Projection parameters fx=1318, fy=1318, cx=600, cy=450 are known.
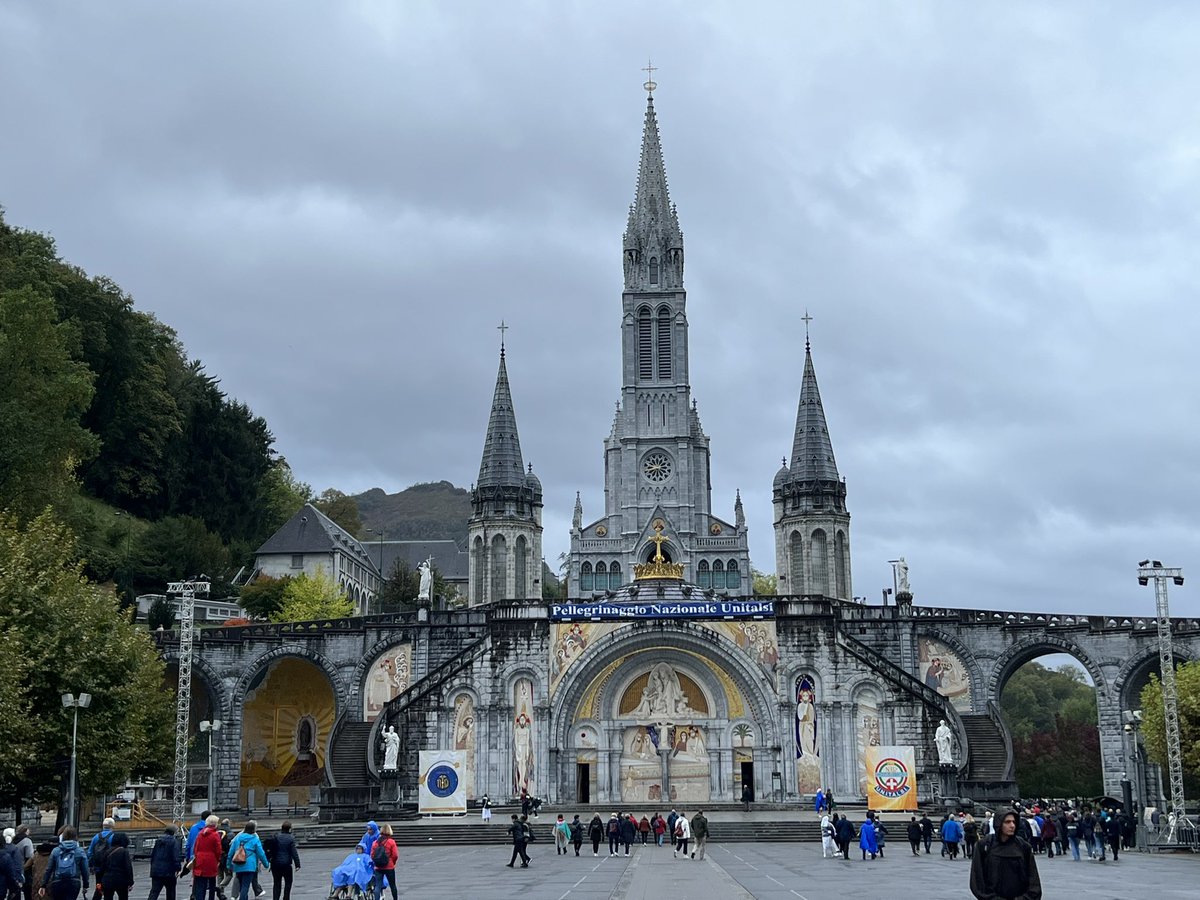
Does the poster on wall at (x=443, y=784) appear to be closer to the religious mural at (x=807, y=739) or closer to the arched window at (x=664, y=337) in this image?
the religious mural at (x=807, y=739)

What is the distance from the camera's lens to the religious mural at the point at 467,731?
5150 centimetres

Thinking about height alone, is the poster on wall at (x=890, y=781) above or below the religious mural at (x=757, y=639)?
below

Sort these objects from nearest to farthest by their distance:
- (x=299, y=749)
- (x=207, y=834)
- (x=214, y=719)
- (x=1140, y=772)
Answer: (x=207, y=834) < (x=1140, y=772) < (x=214, y=719) < (x=299, y=749)

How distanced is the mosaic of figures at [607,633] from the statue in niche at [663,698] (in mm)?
2632

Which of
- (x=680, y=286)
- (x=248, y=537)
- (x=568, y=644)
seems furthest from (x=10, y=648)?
(x=680, y=286)

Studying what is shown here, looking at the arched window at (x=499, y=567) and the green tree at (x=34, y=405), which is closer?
the green tree at (x=34, y=405)

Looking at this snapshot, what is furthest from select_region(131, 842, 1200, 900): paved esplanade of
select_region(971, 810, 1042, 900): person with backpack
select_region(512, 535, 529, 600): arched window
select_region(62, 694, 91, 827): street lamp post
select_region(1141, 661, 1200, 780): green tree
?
select_region(512, 535, 529, 600): arched window

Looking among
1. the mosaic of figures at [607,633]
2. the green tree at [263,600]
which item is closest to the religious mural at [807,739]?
the mosaic of figures at [607,633]

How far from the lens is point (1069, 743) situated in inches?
3019

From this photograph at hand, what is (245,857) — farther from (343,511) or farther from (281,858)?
(343,511)

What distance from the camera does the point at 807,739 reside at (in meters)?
51.5

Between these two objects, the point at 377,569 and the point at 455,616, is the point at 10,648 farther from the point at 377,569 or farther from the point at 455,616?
the point at 377,569

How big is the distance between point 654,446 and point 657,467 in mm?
1786

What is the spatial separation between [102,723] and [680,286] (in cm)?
8390
